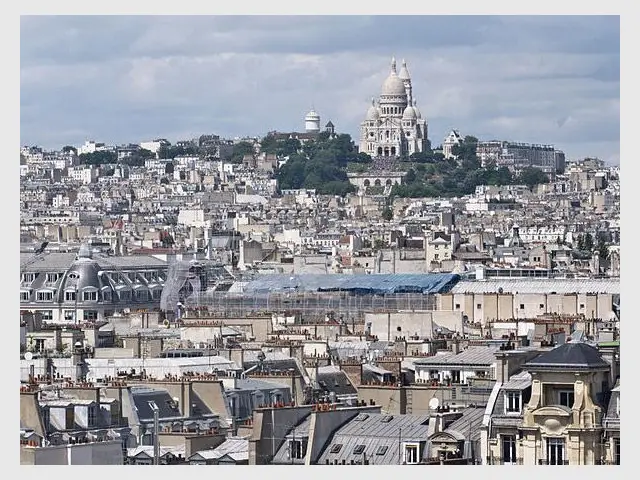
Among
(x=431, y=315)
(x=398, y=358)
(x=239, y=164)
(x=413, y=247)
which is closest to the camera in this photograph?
(x=398, y=358)

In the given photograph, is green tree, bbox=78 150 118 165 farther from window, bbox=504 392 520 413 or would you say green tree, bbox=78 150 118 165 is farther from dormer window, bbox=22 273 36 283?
window, bbox=504 392 520 413

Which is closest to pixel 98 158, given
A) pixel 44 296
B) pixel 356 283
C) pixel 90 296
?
pixel 356 283

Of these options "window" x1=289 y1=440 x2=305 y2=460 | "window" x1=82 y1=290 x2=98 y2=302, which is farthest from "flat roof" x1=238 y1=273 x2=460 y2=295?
"window" x1=289 y1=440 x2=305 y2=460

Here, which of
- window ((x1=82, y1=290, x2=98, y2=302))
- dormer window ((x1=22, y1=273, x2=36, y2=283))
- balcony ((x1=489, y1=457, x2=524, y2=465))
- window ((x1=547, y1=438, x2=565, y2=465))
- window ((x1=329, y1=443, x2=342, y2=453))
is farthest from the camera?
dormer window ((x1=22, y1=273, x2=36, y2=283))

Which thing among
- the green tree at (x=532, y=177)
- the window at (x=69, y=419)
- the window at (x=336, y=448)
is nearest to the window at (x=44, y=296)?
the window at (x=69, y=419)

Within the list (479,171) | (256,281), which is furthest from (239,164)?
(256,281)

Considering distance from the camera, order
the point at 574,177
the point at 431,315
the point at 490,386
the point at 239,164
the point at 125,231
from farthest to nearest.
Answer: the point at 239,164, the point at 574,177, the point at 125,231, the point at 431,315, the point at 490,386

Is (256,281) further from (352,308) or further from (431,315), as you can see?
(431,315)
